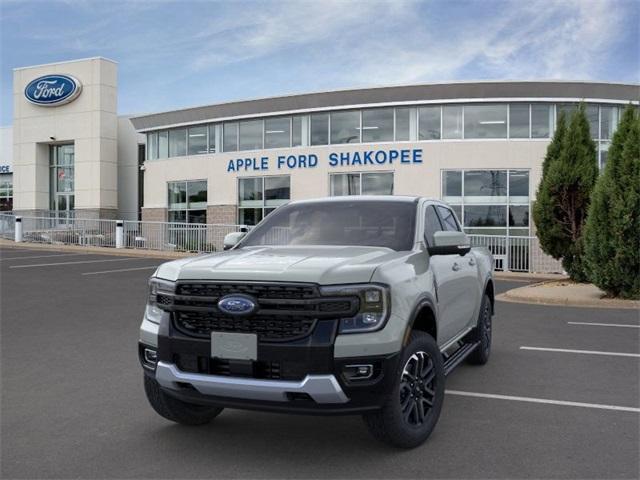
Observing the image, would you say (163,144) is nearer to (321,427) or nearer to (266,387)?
(321,427)

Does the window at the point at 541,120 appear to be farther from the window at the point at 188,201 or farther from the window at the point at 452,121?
the window at the point at 188,201

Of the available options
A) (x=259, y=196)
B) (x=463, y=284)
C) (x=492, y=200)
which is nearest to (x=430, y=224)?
(x=463, y=284)

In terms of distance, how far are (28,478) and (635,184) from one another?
37.5ft

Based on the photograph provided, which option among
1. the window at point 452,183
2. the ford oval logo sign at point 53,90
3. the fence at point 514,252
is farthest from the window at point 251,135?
the fence at point 514,252

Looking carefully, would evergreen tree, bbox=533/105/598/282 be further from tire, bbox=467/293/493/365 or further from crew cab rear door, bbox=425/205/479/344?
crew cab rear door, bbox=425/205/479/344

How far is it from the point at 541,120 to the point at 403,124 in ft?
17.4

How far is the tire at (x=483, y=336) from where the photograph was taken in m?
6.44

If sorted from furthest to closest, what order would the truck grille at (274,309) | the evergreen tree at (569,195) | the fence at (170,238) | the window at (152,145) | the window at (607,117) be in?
the window at (152,145) → the window at (607,117) → the fence at (170,238) → the evergreen tree at (569,195) → the truck grille at (274,309)

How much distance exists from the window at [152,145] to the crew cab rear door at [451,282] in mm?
28311

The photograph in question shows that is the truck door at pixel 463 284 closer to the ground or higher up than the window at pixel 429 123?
closer to the ground

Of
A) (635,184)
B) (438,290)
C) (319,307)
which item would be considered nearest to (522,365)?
(438,290)

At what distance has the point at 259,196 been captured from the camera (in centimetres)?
2847

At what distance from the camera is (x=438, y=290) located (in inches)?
190

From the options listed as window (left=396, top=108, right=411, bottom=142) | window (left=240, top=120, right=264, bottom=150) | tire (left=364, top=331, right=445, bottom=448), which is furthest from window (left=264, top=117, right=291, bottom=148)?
tire (left=364, top=331, right=445, bottom=448)
